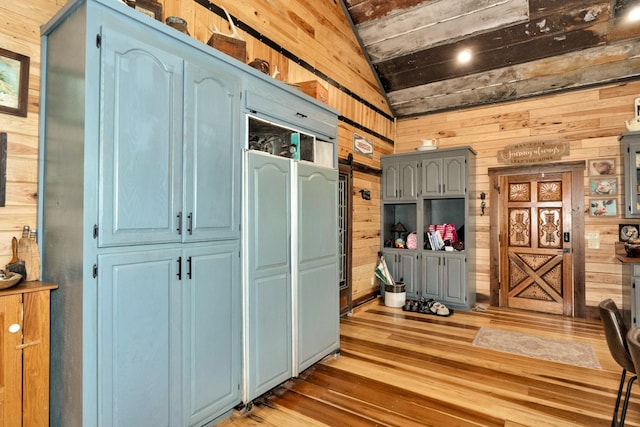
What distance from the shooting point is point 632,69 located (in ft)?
14.0

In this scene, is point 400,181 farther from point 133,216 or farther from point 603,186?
point 133,216

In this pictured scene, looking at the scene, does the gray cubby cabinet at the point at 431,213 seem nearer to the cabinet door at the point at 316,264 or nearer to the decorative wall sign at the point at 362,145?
the decorative wall sign at the point at 362,145

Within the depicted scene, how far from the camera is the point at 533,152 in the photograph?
485 centimetres

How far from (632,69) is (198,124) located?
525cm

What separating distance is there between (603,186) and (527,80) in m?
1.72

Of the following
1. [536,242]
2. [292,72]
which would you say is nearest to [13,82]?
[292,72]

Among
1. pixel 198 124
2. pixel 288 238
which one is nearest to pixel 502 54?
pixel 288 238

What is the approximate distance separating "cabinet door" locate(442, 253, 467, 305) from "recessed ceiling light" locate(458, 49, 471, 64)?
2.71 metres

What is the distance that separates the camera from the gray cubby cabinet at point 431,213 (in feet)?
16.1

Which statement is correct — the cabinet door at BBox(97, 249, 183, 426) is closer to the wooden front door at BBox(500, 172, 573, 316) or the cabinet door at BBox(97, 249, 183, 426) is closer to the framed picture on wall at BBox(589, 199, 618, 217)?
the wooden front door at BBox(500, 172, 573, 316)

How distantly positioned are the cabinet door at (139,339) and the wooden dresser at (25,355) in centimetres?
34

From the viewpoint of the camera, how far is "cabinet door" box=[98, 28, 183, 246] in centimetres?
160

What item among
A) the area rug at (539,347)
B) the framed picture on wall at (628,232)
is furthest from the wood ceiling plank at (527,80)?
the area rug at (539,347)

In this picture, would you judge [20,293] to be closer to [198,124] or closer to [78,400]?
[78,400]
